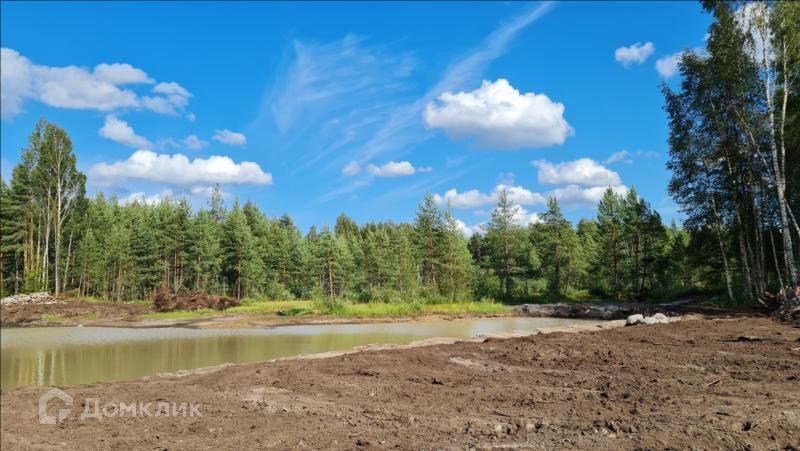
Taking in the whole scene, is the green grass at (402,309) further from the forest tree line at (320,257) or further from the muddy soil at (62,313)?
the muddy soil at (62,313)

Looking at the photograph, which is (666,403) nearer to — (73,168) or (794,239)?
(794,239)

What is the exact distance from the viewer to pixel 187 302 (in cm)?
3425

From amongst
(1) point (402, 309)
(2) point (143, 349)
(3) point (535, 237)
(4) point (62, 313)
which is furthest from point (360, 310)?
(3) point (535, 237)

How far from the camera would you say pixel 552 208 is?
48156 mm

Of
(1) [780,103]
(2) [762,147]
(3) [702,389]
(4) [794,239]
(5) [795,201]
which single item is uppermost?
(1) [780,103]

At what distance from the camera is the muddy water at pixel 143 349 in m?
6.61

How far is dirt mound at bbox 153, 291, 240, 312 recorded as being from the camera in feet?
108

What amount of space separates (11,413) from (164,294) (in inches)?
1187

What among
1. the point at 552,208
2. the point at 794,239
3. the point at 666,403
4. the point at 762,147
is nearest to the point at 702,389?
the point at 666,403

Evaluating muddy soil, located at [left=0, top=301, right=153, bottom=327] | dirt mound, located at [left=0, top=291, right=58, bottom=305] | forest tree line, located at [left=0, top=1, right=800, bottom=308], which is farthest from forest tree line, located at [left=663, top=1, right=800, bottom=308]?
dirt mound, located at [left=0, top=291, right=58, bottom=305]

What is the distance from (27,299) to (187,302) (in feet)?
36.8

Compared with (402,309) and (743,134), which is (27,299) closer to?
(402,309)

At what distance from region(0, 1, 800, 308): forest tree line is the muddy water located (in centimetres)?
1380

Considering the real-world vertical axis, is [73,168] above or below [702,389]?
above
